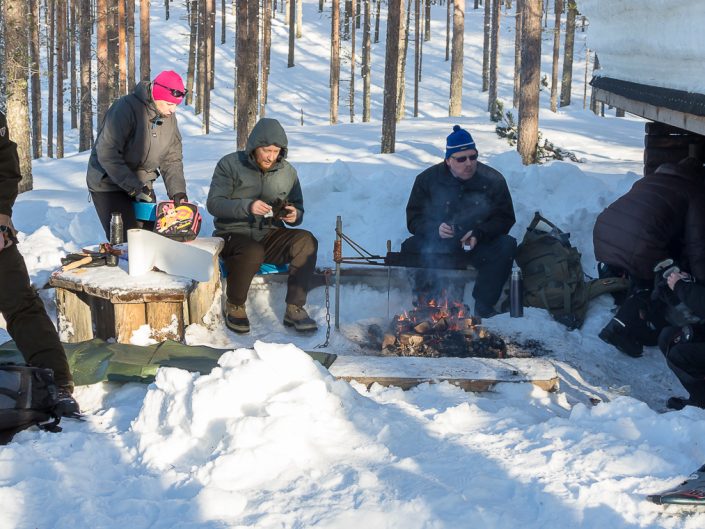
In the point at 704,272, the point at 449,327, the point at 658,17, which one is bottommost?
the point at 449,327

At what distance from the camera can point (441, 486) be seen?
301cm

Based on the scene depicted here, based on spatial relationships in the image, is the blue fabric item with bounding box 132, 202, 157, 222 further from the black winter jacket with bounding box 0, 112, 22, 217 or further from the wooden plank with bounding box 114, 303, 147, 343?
the black winter jacket with bounding box 0, 112, 22, 217

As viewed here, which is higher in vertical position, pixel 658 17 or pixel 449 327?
pixel 658 17

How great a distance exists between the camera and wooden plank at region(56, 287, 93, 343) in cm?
544

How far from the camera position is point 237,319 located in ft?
19.2

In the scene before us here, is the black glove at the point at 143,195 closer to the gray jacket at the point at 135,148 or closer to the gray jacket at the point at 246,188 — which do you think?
the gray jacket at the point at 135,148

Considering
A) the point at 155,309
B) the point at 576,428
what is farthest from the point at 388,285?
the point at 576,428

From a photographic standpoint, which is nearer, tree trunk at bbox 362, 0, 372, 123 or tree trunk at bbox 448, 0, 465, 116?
tree trunk at bbox 448, 0, 465, 116

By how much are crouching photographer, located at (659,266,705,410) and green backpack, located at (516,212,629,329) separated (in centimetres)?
141

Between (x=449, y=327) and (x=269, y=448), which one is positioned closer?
(x=269, y=448)

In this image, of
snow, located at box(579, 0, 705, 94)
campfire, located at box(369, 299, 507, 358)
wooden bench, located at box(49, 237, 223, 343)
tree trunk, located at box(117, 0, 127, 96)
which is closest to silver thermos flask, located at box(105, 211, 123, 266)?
wooden bench, located at box(49, 237, 223, 343)

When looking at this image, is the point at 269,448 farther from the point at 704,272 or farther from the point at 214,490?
→ the point at 704,272

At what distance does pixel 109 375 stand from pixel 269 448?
1.40 metres

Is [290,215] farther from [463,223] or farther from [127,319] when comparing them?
[127,319]
